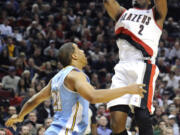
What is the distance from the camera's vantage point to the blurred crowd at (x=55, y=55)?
11117 millimetres

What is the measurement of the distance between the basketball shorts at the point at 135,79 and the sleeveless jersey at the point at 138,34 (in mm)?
127

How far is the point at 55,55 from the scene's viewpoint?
13922 millimetres

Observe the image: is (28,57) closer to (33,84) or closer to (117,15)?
(33,84)

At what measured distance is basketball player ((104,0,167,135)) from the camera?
501 centimetres

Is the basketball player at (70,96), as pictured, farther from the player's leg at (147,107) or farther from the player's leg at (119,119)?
the player's leg at (147,107)

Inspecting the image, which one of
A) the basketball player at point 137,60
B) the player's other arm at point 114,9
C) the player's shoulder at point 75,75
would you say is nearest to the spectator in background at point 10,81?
the player's other arm at point 114,9

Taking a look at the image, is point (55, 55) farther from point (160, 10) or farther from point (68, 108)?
point (68, 108)

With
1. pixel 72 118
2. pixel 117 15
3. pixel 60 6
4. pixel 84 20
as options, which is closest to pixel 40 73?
pixel 84 20

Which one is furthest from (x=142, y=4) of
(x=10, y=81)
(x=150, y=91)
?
(x=10, y=81)

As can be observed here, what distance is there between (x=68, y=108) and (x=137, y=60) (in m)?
1.35

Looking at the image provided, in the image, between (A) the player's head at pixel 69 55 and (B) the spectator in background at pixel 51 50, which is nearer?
(A) the player's head at pixel 69 55

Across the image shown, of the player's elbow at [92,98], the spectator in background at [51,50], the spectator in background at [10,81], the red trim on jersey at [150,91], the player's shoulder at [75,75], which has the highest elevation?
the player's shoulder at [75,75]

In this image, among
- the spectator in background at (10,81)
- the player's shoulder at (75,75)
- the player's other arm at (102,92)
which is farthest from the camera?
the spectator in background at (10,81)

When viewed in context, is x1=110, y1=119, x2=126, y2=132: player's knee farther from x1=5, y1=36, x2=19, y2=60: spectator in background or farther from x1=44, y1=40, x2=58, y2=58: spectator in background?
x1=44, y1=40, x2=58, y2=58: spectator in background
